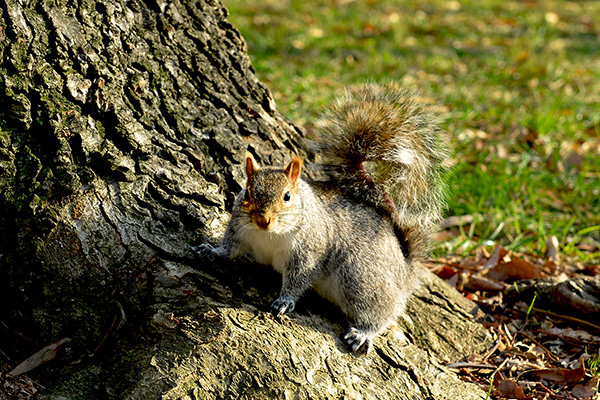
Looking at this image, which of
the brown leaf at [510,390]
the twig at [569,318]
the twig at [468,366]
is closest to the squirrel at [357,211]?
the twig at [468,366]

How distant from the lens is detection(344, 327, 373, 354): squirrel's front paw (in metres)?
2.15

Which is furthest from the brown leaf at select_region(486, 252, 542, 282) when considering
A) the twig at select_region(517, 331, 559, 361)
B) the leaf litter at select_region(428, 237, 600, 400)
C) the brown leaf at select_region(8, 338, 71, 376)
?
the brown leaf at select_region(8, 338, 71, 376)

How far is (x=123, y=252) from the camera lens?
2.02 metres

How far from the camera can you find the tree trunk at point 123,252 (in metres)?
1.88

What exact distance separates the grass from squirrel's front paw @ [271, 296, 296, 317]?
1367 millimetres

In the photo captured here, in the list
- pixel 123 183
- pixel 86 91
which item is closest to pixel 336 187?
pixel 123 183

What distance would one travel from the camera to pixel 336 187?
2.44 m

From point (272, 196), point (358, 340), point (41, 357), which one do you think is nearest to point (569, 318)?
point (358, 340)

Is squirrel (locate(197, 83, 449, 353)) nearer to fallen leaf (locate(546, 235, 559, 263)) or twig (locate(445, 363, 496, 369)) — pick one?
twig (locate(445, 363, 496, 369))

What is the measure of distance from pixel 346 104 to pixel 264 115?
35 centimetres

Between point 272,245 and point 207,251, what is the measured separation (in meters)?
0.24

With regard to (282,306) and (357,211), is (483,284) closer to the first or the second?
(357,211)

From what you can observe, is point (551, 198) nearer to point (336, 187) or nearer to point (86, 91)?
point (336, 187)

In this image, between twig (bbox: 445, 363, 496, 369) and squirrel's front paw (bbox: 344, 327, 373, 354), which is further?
twig (bbox: 445, 363, 496, 369)
